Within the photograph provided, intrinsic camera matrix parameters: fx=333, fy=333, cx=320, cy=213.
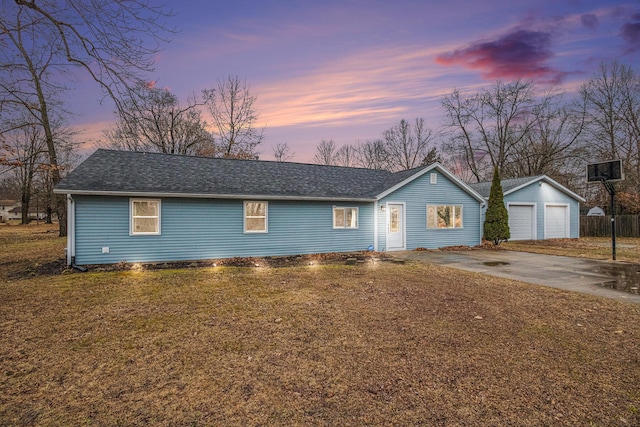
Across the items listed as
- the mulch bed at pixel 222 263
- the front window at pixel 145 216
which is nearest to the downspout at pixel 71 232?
the mulch bed at pixel 222 263

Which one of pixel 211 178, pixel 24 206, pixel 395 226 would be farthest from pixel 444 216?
pixel 24 206

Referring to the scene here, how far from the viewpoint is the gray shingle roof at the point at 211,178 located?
1179cm

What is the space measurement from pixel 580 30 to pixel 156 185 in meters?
17.4

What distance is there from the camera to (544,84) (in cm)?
3097

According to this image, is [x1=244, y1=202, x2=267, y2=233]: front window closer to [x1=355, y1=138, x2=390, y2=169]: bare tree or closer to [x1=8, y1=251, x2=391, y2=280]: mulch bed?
[x1=8, y1=251, x2=391, y2=280]: mulch bed

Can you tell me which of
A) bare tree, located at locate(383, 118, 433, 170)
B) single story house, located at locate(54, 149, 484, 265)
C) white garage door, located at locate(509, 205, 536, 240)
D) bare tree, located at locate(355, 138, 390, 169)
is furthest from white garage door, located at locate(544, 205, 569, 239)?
bare tree, located at locate(355, 138, 390, 169)

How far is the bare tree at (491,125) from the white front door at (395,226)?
2138cm

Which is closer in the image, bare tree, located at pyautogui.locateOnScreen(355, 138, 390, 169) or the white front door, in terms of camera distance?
the white front door

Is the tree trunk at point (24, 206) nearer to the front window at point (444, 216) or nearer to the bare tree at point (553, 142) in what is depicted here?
the front window at point (444, 216)

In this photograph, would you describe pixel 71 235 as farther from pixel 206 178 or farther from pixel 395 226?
pixel 395 226

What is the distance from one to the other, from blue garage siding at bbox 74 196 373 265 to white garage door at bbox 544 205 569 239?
1377 centimetres

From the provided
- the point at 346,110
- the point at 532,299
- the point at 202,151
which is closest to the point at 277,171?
the point at 346,110

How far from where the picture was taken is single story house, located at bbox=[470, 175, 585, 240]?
2091 centimetres

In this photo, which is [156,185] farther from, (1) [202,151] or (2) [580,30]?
(1) [202,151]
